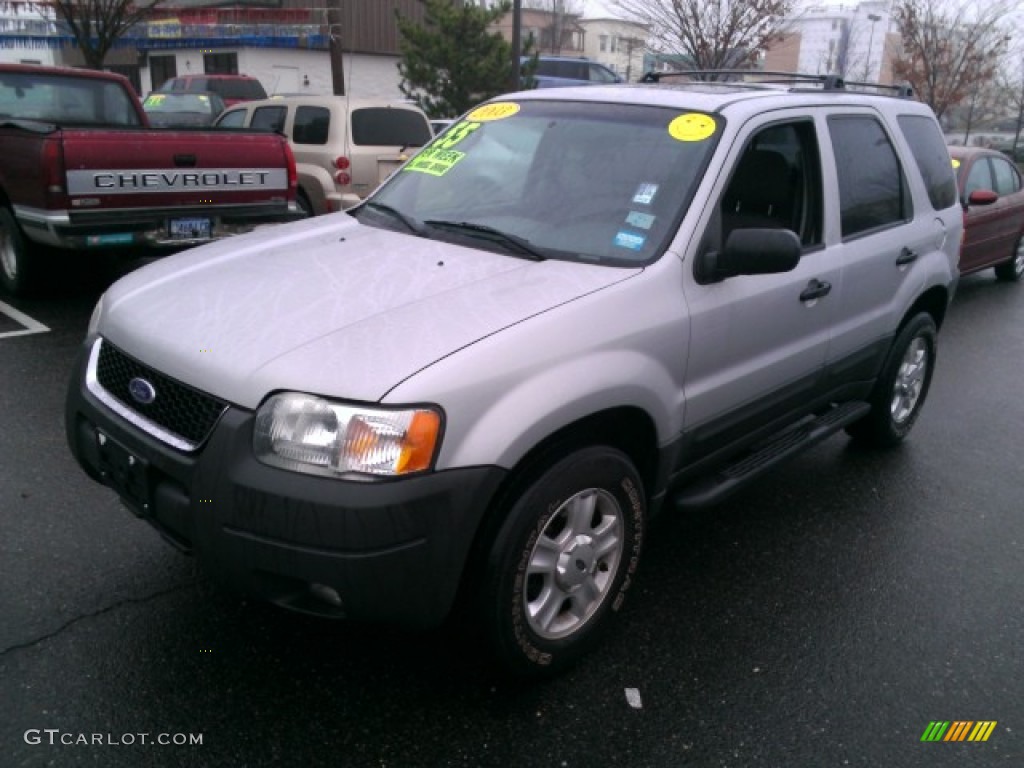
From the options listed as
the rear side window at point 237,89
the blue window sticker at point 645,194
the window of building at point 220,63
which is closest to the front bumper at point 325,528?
the blue window sticker at point 645,194

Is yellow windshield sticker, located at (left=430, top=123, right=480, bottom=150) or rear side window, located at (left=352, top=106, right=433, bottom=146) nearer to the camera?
yellow windshield sticker, located at (left=430, top=123, right=480, bottom=150)

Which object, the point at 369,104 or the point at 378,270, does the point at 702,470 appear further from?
the point at 369,104

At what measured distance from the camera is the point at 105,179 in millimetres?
6148

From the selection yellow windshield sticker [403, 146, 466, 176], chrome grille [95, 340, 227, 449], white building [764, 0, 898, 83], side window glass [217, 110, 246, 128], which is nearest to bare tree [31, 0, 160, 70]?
side window glass [217, 110, 246, 128]

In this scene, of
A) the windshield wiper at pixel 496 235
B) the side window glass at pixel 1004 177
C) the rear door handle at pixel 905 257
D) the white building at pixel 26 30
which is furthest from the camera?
the white building at pixel 26 30

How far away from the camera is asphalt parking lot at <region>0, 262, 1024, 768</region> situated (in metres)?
2.49

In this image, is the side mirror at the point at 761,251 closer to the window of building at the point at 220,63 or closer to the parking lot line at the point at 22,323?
the parking lot line at the point at 22,323

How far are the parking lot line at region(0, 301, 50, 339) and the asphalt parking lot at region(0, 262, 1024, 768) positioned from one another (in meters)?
2.38

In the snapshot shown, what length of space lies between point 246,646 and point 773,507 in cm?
249

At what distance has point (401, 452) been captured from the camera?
220cm

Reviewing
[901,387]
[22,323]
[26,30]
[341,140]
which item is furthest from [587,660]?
[26,30]

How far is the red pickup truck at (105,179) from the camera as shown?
19.8 feet

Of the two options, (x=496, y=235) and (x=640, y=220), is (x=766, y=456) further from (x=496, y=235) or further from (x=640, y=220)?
(x=496, y=235)

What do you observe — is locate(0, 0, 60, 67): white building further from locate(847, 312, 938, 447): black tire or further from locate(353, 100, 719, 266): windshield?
locate(847, 312, 938, 447): black tire
